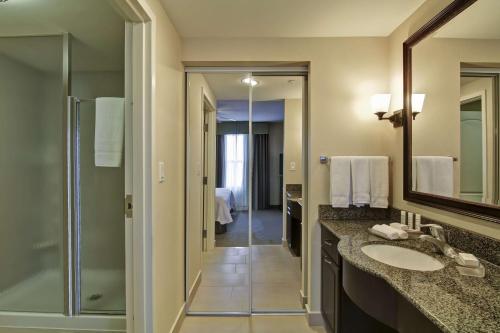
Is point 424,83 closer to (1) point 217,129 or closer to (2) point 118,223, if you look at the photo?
(1) point 217,129

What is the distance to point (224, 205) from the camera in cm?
304

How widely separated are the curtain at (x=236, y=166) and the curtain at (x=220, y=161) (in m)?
0.03

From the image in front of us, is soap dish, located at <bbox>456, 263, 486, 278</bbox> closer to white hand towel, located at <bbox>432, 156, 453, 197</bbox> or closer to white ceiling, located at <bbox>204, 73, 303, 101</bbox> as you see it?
white hand towel, located at <bbox>432, 156, 453, 197</bbox>

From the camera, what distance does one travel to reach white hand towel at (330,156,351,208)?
203 cm

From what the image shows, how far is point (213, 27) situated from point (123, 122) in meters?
1.04

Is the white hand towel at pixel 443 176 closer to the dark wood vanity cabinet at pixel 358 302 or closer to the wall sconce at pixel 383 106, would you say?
the wall sconce at pixel 383 106

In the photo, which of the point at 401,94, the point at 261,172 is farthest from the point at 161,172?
the point at 401,94

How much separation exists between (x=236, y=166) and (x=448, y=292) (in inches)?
83.1

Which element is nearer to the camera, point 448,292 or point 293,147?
point 448,292

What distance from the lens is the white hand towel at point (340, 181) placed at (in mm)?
2027

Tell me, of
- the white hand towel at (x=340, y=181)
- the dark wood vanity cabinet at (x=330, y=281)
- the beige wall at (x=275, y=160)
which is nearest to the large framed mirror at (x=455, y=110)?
the white hand towel at (x=340, y=181)

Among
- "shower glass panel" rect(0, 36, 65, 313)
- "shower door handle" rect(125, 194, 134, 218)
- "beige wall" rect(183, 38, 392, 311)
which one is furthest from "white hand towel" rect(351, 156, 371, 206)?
"shower glass panel" rect(0, 36, 65, 313)

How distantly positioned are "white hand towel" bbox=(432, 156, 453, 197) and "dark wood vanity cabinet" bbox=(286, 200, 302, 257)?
52.2 inches

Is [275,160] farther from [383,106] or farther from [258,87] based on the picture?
[383,106]
